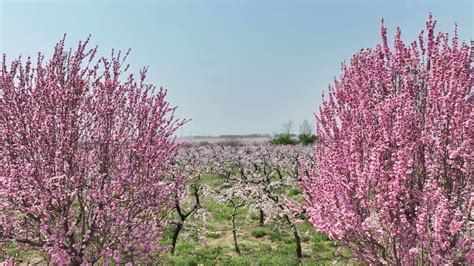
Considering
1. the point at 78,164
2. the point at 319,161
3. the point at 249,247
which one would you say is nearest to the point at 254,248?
the point at 249,247

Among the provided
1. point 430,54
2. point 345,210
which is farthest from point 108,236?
point 430,54

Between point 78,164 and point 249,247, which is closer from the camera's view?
point 78,164

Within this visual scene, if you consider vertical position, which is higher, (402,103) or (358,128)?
(402,103)

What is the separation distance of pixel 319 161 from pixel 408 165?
1831 millimetres

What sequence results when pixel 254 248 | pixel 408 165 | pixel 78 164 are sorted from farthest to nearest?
1. pixel 254 248
2. pixel 78 164
3. pixel 408 165

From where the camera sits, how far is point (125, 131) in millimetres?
5238

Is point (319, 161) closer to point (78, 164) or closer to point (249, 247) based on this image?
point (78, 164)

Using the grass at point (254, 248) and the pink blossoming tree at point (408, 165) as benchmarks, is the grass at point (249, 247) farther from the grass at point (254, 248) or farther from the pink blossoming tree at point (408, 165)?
the pink blossoming tree at point (408, 165)

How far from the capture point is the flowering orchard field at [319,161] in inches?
159

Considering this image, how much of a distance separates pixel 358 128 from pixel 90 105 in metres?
3.68

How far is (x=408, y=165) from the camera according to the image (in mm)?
3873

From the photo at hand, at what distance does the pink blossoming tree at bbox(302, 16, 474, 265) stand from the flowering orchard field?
0.05ft

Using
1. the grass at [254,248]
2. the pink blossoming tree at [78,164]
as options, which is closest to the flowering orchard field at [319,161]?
the pink blossoming tree at [78,164]

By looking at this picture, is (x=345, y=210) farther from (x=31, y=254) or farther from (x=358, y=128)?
(x=31, y=254)
